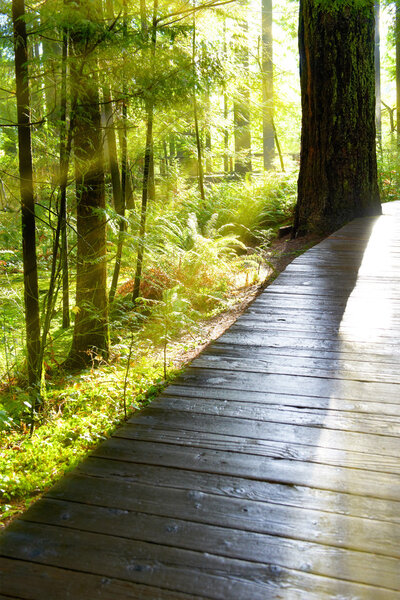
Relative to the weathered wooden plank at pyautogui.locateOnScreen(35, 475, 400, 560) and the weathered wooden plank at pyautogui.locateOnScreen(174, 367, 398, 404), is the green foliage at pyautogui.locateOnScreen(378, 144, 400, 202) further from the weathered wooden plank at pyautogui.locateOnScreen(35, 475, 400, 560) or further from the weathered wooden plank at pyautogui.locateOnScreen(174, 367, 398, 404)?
the weathered wooden plank at pyautogui.locateOnScreen(35, 475, 400, 560)

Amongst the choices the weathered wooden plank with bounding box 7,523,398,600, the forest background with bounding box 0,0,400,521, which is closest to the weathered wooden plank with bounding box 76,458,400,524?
the weathered wooden plank with bounding box 7,523,398,600

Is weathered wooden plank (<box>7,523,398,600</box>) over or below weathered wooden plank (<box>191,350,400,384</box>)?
below

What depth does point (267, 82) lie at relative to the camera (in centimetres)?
1520

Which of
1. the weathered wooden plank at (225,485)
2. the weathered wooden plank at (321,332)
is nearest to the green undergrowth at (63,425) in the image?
the weathered wooden plank at (321,332)

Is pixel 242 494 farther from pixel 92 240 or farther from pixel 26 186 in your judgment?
pixel 92 240

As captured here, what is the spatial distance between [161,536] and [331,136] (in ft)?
23.5

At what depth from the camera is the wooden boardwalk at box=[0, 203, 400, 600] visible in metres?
1.58

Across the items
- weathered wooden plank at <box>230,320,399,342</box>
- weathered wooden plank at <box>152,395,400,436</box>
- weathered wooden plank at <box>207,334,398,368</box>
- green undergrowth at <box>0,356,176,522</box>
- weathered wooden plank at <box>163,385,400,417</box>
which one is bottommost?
green undergrowth at <box>0,356,176,522</box>

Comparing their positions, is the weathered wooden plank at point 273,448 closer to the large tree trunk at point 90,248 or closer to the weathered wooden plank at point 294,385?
the weathered wooden plank at point 294,385

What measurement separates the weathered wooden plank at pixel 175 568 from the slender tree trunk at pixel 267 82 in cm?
1298

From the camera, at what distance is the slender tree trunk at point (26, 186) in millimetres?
4062

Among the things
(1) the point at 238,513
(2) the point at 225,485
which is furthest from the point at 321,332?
(1) the point at 238,513

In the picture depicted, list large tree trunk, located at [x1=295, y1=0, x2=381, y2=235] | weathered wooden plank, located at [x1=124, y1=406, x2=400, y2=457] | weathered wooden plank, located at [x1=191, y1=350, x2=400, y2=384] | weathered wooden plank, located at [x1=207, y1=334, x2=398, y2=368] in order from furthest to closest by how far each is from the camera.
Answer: large tree trunk, located at [x1=295, y1=0, x2=381, y2=235] < weathered wooden plank, located at [x1=207, y1=334, x2=398, y2=368] < weathered wooden plank, located at [x1=191, y1=350, x2=400, y2=384] < weathered wooden plank, located at [x1=124, y1=406, x2=400, y2=457]

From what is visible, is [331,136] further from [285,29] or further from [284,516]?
[285,29]
